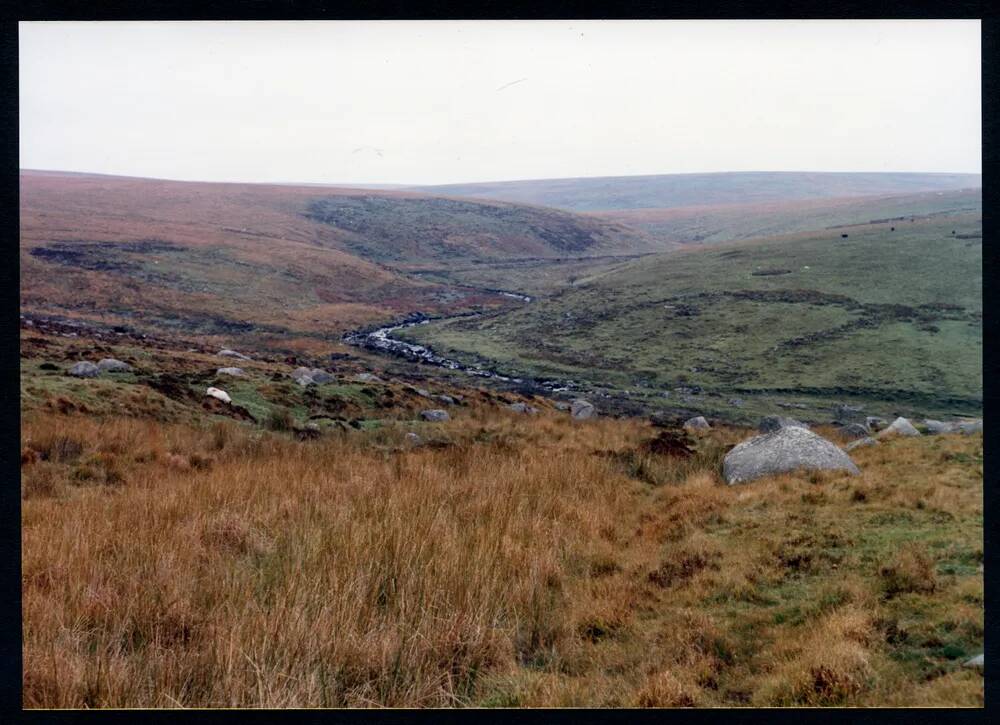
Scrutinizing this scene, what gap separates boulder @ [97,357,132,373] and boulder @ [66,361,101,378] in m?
0.37

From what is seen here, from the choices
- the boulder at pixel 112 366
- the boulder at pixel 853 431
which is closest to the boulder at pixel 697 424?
the boulder at pixel 853 431

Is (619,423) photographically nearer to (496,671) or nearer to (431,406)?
(431,406)

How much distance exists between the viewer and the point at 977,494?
8047 millimetres

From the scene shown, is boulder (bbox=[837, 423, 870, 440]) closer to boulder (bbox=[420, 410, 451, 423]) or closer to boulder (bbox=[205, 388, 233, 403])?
boulder (bbox=[420, 410, 451, 423])

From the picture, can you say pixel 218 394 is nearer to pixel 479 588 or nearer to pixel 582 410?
pixel 582 410

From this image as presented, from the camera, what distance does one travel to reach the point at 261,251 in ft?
198

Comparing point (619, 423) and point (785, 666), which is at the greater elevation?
point (785, 666)

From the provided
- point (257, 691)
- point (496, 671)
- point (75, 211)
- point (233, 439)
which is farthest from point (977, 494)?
point (75, 211)

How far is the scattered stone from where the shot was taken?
4000mm

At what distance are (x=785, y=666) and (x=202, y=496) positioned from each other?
5768 mm

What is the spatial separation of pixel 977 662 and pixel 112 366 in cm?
1681

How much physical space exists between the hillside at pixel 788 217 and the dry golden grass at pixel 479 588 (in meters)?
47.6

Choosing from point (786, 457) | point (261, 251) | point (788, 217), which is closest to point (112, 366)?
point (786, 457)

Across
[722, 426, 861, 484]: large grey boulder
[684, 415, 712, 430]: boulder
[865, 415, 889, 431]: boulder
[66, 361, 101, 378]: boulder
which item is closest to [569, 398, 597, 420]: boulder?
[684, 415, 712, 430]: boulder
